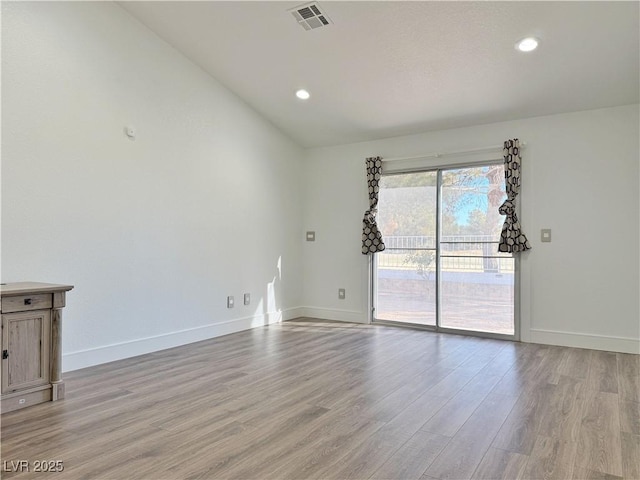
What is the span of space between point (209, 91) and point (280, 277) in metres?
2.61

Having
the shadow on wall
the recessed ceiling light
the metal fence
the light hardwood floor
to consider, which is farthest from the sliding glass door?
the recessed ceiling light

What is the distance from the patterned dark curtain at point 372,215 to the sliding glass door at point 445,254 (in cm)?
15

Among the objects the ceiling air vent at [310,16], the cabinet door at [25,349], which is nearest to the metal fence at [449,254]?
the ceiling air vent at [310,16]

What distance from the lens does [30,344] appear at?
2729 mm

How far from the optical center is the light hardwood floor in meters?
2.00

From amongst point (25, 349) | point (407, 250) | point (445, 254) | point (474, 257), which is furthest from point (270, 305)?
point (25, 349)

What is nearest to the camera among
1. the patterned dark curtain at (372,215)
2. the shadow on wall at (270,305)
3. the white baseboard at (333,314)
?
the shadow on wall at (270,305)

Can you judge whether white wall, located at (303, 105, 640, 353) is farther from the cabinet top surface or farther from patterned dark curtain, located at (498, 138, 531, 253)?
the cabinet top surface

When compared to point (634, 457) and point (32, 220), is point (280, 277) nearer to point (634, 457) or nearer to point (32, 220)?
point (32, 220)

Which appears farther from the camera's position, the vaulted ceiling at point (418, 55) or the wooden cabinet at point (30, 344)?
the vaulted ceiling at point (418, 55)

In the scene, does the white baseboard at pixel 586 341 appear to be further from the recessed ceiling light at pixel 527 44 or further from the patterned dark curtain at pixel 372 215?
the recessed ceiling light at pixel 527 44

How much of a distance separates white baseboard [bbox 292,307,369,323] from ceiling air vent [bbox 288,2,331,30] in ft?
12.1

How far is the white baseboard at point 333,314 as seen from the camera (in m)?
5.86

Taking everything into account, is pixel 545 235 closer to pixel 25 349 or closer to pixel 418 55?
pixel 418 55
